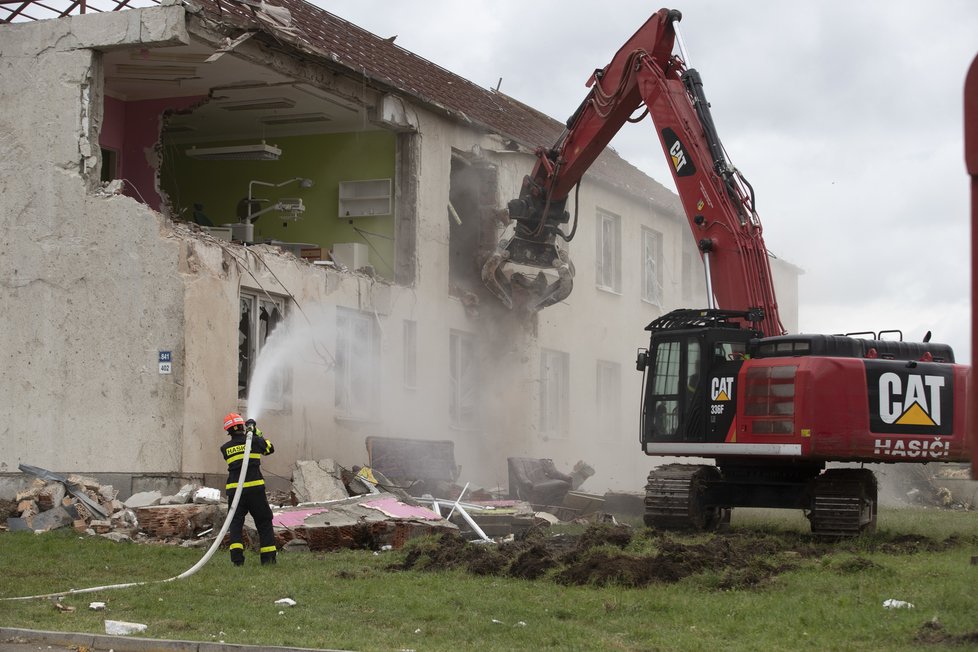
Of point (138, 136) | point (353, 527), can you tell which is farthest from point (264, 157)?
point (353, 527)

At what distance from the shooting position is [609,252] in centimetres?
3156

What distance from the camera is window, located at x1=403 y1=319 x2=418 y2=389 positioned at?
944 inches

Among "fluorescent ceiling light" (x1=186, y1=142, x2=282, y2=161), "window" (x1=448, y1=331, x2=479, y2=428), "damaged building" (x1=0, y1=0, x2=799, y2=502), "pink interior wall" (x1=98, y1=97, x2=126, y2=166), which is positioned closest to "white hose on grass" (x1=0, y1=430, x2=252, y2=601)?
"damaged building" (x1=0, y1=0, x2=799, y2=502)

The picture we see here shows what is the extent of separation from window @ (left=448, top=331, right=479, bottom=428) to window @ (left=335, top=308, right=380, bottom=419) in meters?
2.59

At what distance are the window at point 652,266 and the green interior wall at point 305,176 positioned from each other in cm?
1044

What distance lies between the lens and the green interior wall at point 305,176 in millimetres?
24219

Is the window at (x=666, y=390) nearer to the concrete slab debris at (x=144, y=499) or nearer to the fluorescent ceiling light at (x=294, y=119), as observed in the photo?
the concrete slab debris at (x=144, y=499)

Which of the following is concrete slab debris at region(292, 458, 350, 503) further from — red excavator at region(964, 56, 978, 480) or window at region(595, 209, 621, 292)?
red excavator at region(964, 56, 978, 480)

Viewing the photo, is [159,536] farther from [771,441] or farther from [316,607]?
[771,441]

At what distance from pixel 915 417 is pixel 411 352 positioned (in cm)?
998

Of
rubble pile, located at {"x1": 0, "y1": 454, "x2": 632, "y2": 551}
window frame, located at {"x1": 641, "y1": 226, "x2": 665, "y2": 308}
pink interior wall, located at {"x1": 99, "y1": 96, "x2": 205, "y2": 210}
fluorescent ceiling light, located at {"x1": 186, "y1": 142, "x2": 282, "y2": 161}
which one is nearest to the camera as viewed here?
rubble pile, located at {"x1": 0, "y1": 454, "x2": 632, "y2": 551}

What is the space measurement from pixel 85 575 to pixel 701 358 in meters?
8.03

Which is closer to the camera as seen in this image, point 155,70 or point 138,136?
point 155,70

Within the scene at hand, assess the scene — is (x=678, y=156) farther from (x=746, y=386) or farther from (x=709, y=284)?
(x=746, y=386)
